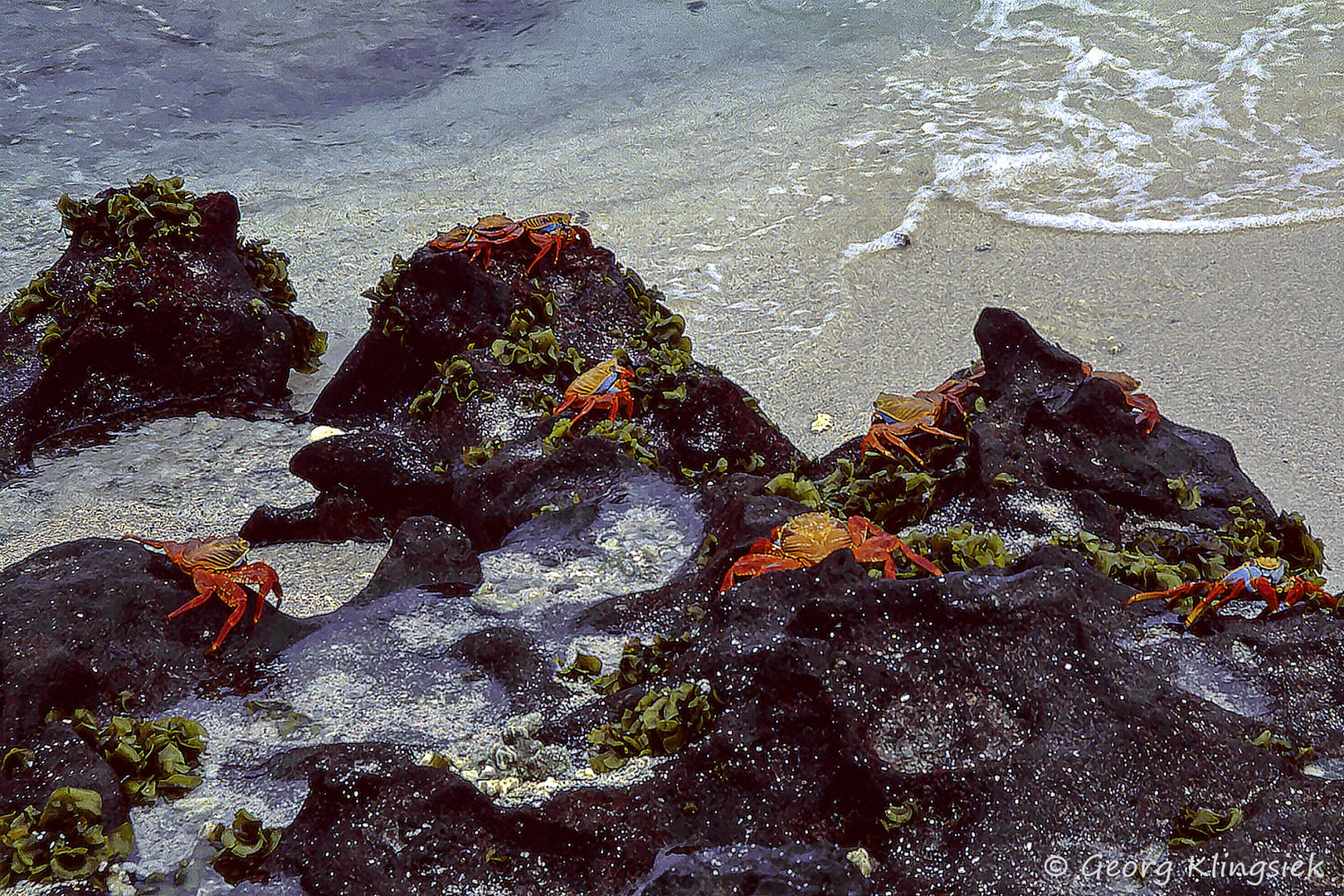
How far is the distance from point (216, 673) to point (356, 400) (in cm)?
194

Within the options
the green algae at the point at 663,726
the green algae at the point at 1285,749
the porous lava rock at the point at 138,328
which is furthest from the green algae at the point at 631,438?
the porous lava rock at the point at 138,328

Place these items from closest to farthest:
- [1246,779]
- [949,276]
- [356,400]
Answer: [1246,779], [356,400], [949,276]

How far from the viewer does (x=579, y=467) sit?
2729mm

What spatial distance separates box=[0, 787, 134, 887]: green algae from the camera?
179 cm

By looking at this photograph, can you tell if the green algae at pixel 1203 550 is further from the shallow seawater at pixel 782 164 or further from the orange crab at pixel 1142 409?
the shallow seawater at pixel 782 164

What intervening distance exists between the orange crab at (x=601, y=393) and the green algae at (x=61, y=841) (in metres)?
1.50

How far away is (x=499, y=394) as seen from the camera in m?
3.15

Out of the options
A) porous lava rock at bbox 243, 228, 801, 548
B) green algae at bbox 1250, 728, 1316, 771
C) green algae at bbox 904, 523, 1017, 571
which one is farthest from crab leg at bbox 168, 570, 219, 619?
green algae at bbox 1250, 728, 1316, 771

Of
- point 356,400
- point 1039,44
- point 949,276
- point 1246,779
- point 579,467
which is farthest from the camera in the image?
point 1039,44

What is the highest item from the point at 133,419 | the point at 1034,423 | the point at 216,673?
the point at 1034,423

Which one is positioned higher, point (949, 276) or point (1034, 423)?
point (1034, 423)

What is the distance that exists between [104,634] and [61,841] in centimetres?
46

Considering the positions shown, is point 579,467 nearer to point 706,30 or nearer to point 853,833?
point 853,833

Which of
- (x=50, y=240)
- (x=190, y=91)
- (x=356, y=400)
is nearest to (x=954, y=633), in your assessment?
(x=356, y=400)
